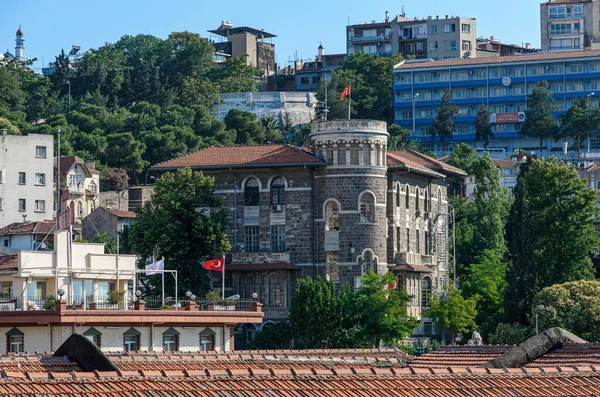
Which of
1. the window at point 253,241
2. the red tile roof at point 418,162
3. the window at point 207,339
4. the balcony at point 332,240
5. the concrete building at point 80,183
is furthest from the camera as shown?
the concrete building at point 80,183

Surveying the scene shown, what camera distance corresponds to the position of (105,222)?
141875 mm

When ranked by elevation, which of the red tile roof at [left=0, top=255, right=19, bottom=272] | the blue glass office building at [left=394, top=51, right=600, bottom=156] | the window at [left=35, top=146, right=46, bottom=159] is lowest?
the red tile roof at [left=0, top=255, right=19, bottom=272]

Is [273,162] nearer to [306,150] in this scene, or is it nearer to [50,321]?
[306,150]

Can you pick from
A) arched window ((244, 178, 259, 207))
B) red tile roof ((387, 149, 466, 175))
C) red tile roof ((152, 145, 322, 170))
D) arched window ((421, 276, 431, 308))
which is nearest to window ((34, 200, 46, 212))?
red tile roof ((152, 145, 322, 170))

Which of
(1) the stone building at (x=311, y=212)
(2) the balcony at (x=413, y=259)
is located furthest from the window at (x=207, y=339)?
(2) the balcony at (x=413, y=259)

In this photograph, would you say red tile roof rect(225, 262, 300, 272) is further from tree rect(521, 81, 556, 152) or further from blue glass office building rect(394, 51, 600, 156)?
blue glass office building rect(394, 51, 600, 156)

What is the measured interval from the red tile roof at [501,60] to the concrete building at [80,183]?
47.3m

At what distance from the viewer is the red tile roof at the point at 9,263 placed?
261 ft

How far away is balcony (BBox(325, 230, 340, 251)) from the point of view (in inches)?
4193

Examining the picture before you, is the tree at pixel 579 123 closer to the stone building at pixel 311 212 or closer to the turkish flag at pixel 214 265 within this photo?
the stone building at pixel 311 212

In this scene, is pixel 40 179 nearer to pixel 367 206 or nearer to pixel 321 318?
pixel 367 206

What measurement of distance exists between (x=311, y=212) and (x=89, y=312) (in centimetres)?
3525

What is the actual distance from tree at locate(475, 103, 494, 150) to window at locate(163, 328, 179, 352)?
110m

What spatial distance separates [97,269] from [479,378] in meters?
53.0
